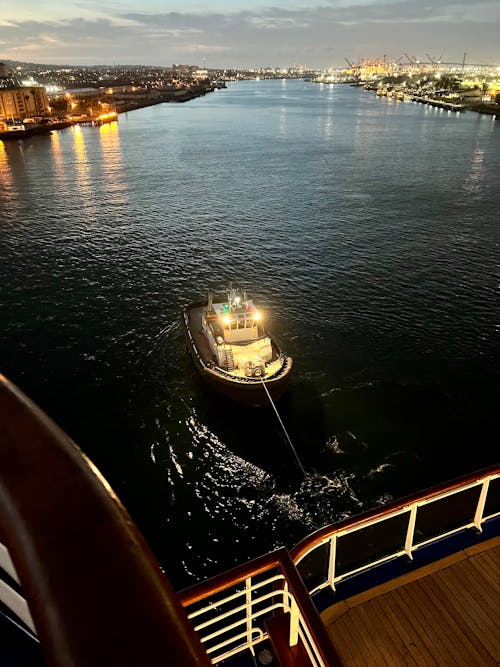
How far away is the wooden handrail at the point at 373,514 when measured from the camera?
5.87m

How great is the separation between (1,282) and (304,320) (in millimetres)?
28101

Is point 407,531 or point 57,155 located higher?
point 407,531

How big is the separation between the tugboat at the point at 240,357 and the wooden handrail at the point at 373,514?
18.3 m

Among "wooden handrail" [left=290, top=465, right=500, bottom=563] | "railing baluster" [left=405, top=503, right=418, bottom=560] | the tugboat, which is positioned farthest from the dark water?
"wooden handrail" [left=290, top=465, right=500, bottom=563]

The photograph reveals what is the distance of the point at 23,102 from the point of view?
141 meters

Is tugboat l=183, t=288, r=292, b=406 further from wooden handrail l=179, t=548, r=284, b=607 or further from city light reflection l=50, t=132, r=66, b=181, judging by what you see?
city light reflection l=50, t=132, r=66, b=181

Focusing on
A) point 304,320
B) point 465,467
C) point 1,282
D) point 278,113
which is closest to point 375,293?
point 304,320

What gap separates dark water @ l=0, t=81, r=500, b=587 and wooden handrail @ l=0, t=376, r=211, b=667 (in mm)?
19049

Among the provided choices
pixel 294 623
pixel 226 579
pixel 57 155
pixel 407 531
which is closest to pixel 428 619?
pixel 407 531

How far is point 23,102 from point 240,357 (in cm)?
15258

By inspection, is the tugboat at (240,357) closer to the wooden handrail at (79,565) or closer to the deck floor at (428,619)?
the deck floor at (428,619)

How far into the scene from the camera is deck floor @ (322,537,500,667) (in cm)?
604

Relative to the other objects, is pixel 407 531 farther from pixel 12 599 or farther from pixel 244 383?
pixel 244 383

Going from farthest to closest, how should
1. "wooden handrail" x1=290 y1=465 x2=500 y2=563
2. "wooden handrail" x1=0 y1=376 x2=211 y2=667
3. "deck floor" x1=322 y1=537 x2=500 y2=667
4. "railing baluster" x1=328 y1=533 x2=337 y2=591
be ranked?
"railing baluster" x1=328 y1=533 x2=337 y2=591 → "deck floor" x1=322 y1=537 x2=500 y2=667 → "wooden handrail" x1=290 y1=465 x2=500 y2=563 → "wooden handrail" x1=0 y1=376 x2=211 y2=667
